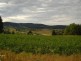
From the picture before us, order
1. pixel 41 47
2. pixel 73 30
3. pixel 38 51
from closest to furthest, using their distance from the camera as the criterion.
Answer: pixel 38 51 < pixel 41 47 < pixel 73 30

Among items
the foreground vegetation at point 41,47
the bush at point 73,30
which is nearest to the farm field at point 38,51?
the foreground vegetation at point 41,47

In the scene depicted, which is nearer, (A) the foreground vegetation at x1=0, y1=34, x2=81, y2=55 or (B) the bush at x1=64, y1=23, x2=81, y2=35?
(A) the foreground vegetation at x1=0, y1=34, x2=81, y2=55

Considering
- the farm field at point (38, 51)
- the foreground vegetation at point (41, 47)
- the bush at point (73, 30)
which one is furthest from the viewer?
the bush at point (73, 30)

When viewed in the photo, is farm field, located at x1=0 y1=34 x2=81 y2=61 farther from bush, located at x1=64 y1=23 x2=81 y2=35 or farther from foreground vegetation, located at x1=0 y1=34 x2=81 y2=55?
bush, located at x1=64 y1=23 x2=81 y2=35

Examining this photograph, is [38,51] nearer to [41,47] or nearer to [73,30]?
[41,47]

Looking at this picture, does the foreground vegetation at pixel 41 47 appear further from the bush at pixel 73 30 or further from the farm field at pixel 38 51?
the bush at pixel 73 30

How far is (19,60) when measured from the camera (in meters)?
11.7

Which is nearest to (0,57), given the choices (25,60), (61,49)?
(25,60)

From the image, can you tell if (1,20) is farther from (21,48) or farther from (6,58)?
(6,58)

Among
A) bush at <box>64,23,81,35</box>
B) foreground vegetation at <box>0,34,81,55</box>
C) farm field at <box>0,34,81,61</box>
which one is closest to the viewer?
farm field at <box>0,34,81,61</box>

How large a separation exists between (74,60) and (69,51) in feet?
32.3

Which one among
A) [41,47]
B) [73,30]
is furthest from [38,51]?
[73,30]

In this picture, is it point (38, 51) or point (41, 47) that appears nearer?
point (38, 51)

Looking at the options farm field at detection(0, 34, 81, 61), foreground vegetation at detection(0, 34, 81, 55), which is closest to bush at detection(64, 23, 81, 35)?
foreground vegetation at detection(0, 34, 81, 55)
